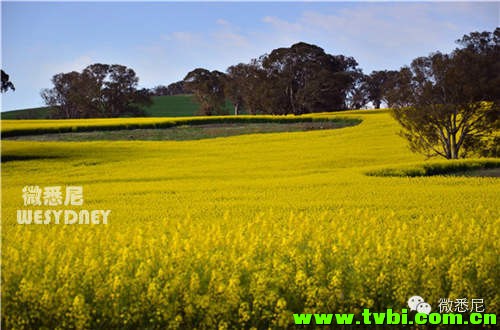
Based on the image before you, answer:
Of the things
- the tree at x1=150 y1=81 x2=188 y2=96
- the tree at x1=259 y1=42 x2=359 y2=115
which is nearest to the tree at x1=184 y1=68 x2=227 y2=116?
the tree at x1=259 y1=42 x2=359 y2=115

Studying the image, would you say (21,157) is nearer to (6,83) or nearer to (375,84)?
(6,83)

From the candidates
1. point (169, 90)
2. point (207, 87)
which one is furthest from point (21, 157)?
point (169, 90)

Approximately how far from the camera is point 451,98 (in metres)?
26.7

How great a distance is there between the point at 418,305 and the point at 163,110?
312 ft

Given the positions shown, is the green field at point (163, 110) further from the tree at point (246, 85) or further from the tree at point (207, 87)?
the tree at point (246, 85)

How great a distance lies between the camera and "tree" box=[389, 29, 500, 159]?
86.4 feet

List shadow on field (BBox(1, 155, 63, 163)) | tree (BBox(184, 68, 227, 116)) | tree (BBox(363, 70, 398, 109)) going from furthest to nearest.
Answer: tree (BBox(363, 70, 398, 109)) < tree (BBox(184, 68, 227, 116)) < shadow on field (BBox(1, 155, 63, 163))

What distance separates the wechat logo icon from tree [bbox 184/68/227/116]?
75854 mm

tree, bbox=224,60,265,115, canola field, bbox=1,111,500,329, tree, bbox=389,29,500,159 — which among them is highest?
tree, bbox=224,60,265,115

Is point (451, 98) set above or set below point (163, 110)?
below

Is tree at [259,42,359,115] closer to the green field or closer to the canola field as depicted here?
the green field

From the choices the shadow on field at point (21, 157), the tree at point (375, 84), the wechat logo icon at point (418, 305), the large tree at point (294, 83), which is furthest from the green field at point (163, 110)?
the wechat logo icon at point (418, 305)

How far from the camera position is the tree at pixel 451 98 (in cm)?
2634

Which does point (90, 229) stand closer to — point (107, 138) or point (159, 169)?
point (159, 169)
